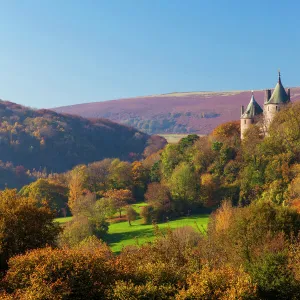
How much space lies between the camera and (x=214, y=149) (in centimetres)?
5153

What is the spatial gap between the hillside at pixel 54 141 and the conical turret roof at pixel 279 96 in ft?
180

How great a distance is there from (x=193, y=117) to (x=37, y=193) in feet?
402

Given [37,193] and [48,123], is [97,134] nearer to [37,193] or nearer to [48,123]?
[48,123]

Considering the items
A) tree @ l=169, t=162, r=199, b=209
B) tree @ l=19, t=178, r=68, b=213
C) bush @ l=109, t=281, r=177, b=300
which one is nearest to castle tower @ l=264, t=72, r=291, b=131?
tree @ l=169, t=162, r=199, b=209

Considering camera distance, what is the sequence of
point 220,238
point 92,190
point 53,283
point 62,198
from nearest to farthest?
point 53,283 < point 220,238 < point 62,198 < point 92,190

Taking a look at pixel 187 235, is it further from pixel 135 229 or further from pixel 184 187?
pixel 184 187

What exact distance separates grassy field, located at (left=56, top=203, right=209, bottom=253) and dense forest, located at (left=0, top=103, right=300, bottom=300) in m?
1.24

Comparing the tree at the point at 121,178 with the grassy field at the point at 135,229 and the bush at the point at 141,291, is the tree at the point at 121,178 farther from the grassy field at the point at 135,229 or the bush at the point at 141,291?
the bush at the point at 141,291

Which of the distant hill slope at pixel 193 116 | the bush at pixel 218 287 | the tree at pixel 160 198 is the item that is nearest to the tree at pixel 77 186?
the tree at pixel 160 198

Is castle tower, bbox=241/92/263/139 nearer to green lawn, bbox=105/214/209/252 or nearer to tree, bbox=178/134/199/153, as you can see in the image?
tree, bbox=178/134/199/153

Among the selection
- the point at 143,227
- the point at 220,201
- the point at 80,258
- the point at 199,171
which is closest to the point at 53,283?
the point at 80,258

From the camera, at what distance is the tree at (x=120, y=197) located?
49969 mm

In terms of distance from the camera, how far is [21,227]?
1798cm

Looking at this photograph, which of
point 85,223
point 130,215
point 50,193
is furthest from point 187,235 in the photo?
point 50,193
